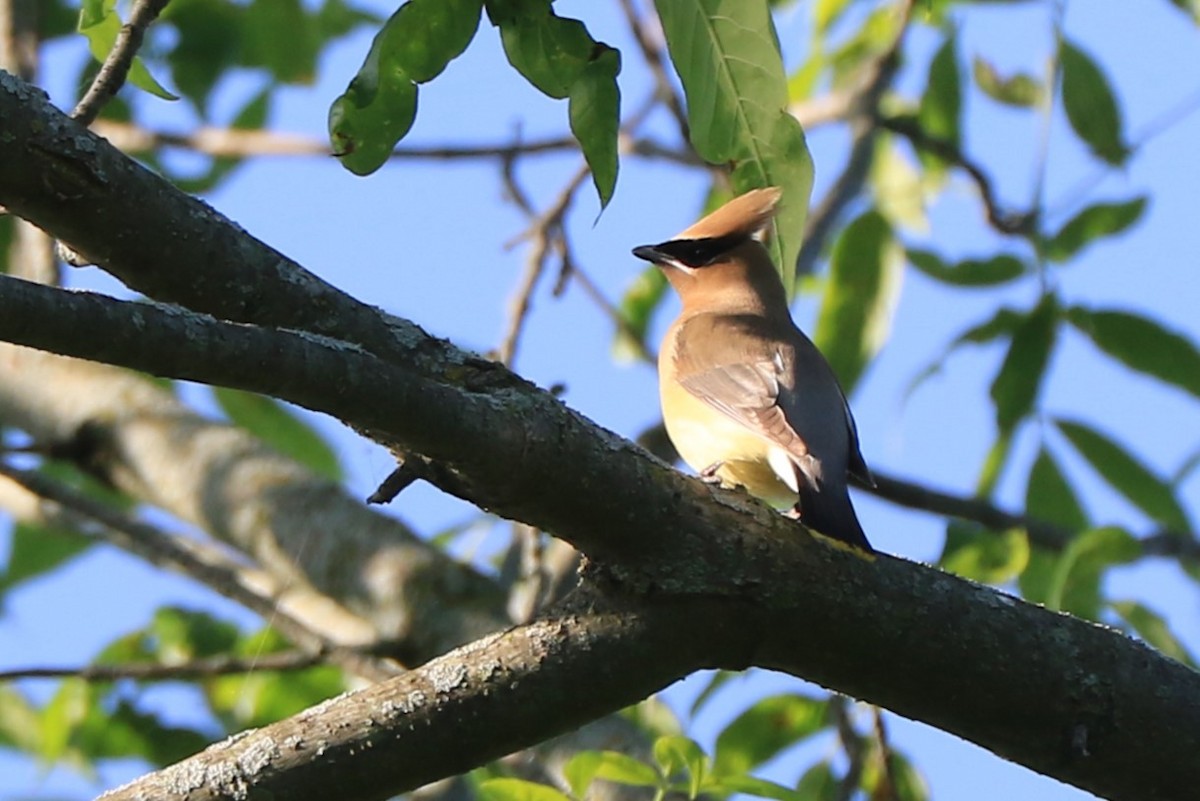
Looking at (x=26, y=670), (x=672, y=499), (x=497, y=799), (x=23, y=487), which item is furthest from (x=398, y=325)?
(x=23, y=487)

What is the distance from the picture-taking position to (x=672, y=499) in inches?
98.3

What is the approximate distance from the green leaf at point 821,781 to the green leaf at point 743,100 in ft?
5.54

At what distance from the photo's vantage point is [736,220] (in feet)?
17.4

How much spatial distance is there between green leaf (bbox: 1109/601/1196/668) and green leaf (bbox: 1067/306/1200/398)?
781 millimetres

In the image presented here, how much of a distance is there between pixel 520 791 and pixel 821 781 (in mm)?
1254

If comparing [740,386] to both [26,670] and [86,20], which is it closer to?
[26,670]

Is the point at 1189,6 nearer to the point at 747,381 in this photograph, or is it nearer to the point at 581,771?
the point at 747,381

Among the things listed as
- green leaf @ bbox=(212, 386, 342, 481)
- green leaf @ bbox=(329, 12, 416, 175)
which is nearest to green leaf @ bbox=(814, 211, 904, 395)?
green leaf @ bbox=(212, 386, 342, 481)

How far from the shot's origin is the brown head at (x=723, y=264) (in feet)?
17.7

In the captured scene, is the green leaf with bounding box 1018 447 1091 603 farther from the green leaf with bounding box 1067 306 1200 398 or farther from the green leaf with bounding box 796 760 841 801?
the green leaf with bounding box 796 760 841 801

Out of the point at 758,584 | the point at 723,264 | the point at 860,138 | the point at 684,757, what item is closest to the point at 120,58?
the point at 758,584

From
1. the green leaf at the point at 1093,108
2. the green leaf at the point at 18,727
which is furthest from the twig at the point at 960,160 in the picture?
the green leaf at the point at 18,727

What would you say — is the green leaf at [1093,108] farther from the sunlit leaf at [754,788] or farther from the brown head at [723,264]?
the sunlit leaf at [754,788]

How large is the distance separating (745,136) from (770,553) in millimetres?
584
